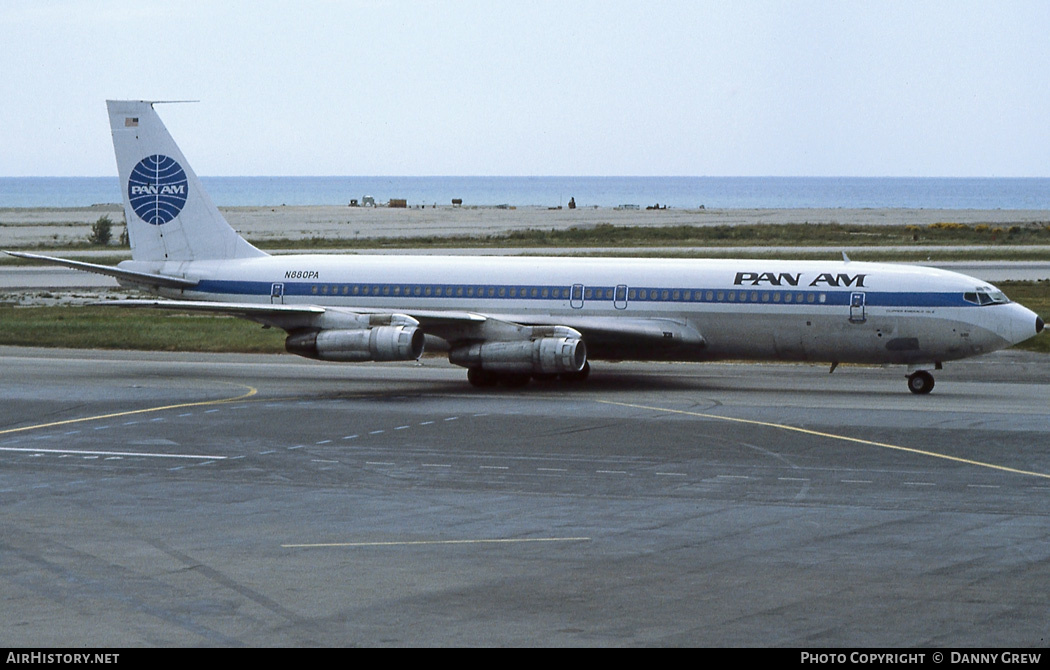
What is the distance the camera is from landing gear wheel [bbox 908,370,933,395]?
41.2 m

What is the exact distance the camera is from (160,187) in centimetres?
4912

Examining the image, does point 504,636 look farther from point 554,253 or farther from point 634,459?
point 554,253

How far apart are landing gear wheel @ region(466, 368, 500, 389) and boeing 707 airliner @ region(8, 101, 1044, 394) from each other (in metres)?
0.06

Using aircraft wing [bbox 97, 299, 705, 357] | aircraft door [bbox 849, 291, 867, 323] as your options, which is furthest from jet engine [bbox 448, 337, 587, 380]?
aircraft door [bbox 849, 291, 867, 323]

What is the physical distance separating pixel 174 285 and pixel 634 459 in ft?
78.8

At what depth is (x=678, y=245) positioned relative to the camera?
374 feet

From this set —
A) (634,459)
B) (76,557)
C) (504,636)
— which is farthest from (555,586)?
(634,459)

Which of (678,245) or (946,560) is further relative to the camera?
(678,245)

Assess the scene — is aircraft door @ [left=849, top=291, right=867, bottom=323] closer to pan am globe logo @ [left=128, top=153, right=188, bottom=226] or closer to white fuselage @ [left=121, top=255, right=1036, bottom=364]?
white fuselage @ [left=121, top=255, right=1036, bottom=364]

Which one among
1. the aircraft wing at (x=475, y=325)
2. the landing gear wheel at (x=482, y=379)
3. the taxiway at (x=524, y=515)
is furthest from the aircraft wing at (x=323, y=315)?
the taxiway at (x=524, y=515)

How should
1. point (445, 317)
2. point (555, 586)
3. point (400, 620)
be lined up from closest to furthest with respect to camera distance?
point (400, 620), point (555, 586), point (445, 317)

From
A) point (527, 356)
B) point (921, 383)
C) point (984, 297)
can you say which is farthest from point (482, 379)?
point (984, 297)

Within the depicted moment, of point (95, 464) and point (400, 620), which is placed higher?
point (400, 620)

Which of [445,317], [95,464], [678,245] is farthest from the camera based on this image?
[678,245]
